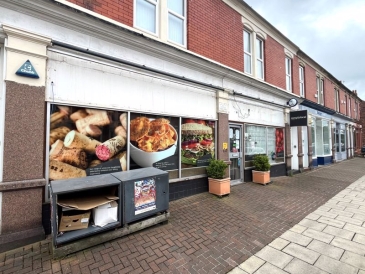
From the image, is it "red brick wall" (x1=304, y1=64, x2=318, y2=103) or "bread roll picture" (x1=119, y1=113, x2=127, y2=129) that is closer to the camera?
"bread roll picture" (x1=119, y1=113, x2=127, y2=129)

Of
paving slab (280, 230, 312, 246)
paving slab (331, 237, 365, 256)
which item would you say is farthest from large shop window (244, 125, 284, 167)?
paving slab (331, 237, 365, 256)

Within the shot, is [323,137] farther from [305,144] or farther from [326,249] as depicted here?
[326,249]

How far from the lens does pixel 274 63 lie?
984 cm

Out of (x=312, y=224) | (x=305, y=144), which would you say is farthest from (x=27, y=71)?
(x=305, y=144)

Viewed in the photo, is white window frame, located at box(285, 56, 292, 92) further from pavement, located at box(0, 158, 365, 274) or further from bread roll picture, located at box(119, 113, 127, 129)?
bread roll picture, located at box(119, 113, 127, 129)

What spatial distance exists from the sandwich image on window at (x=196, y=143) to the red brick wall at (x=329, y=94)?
13.9 meters

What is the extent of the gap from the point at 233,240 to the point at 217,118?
13.9 feet

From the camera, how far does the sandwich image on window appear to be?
6.04 meters

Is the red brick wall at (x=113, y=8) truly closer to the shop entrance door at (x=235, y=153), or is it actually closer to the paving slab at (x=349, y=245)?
the shop entrance door at (x=235, y=153)

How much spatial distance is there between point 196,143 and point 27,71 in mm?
4593

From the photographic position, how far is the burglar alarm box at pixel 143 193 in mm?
3586

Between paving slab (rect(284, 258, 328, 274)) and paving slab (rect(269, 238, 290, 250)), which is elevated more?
paving slab (rect(269, 238, 290, 250))

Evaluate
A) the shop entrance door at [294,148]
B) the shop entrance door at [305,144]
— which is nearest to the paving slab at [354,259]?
the shop entrance door at [294,148]

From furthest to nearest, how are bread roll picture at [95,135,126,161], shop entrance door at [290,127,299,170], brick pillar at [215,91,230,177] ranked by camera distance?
1. shop entrance door at [290,127,299,170]
2. brick pillar at [215,91,230,177]
3. bread roll picture at [95,135,126,161]
